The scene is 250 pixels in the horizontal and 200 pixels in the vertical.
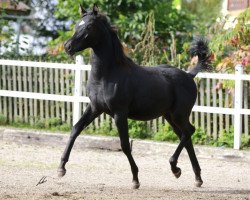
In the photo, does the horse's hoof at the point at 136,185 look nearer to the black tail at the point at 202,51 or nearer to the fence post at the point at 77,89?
the black tail at the point at 202,51

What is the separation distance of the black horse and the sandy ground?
436mm

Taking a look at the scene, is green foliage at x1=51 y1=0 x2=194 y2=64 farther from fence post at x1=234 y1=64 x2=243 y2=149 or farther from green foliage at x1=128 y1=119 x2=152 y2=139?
fence post at x1=234 y1=64 x2=243 y2=149

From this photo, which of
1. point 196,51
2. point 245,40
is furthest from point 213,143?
point 196,51

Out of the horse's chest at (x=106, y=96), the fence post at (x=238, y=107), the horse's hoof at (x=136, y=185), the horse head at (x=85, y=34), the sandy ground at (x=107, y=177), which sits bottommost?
the sandy ground at (x=107, y=177)

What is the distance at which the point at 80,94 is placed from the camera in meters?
14.6

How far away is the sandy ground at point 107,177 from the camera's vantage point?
8984 millimetres

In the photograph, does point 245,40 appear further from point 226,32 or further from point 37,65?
point 37,65

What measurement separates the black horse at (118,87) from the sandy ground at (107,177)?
436 millimetres

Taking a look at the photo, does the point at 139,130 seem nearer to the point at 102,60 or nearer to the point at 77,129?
the point at 77,129

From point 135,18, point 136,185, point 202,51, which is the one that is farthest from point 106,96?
point 135,18

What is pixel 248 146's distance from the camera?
44.2ft

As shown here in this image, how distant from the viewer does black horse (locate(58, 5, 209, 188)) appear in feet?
30.4

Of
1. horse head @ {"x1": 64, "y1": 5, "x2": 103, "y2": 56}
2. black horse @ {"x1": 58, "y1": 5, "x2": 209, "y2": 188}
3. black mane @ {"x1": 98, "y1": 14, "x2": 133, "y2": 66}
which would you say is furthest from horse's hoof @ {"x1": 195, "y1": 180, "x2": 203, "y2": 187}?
horse head @ {"x1": 64, "y1": 5, "x2": 103, "y2": 56}

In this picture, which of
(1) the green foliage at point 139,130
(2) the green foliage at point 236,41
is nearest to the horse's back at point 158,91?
(1) the green foliage at point 139,130
